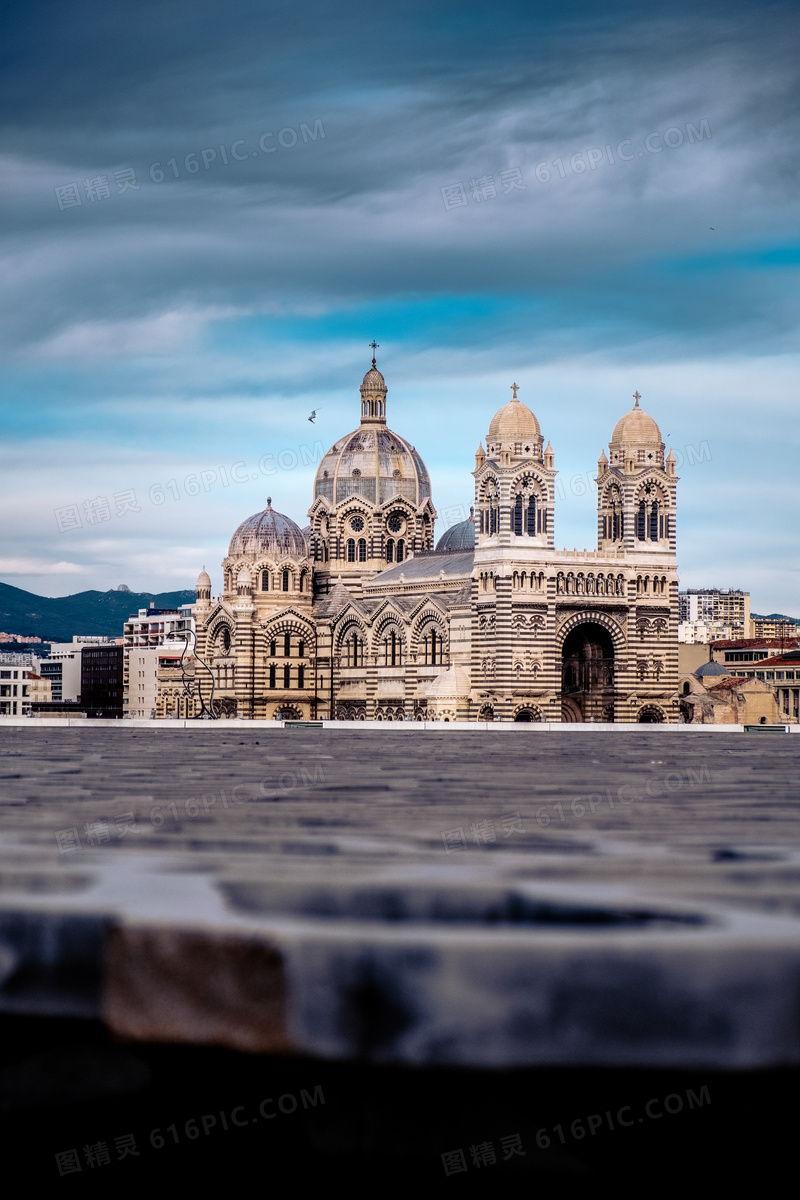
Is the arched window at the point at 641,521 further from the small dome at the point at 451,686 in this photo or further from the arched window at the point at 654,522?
the small dome at the point at 451,686

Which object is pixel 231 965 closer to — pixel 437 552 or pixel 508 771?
pixel 508 771

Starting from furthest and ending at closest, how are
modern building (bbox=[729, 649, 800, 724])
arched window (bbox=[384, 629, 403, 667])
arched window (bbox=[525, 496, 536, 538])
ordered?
1. modern building (bbox=[729, 649, 800, 724])
2. arched window (bbox=[384, 629, 403, 667])
3. arched window (bbox=[525, 496, 536, 538])

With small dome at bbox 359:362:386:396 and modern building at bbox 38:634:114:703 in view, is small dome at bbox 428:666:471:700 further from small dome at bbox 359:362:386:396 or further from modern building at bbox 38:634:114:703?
modern building at bbox 38:634:114:703

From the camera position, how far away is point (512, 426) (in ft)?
239

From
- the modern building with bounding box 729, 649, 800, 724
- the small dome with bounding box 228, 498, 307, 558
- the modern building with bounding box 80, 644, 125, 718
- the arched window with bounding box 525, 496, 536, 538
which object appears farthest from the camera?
the modern building with bounding box 80, 644, 125, 718

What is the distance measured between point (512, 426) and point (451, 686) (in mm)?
12689

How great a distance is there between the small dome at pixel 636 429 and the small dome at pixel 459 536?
1731 centimetres

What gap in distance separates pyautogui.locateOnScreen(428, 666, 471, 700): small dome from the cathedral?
0.09 meters

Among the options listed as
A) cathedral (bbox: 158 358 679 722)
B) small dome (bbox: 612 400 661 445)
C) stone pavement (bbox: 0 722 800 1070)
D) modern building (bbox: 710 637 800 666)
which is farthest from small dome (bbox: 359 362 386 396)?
stone pavement (bbox: 0 722 800 1070)

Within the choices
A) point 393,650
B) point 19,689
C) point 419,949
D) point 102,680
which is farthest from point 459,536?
point 419,949

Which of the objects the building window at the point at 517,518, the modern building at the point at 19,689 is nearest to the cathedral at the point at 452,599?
the building window at the point at 517,518

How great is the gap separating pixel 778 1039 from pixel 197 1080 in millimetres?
1235

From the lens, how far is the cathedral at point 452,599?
236ft

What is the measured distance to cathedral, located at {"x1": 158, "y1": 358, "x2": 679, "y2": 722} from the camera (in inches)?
2827
